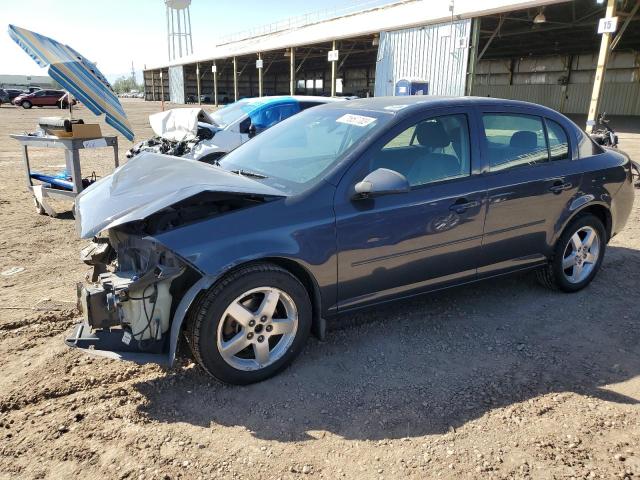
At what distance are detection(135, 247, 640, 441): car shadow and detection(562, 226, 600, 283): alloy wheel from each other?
233 mm

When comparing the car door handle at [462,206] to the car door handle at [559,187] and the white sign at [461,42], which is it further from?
the white sign at [461,42]

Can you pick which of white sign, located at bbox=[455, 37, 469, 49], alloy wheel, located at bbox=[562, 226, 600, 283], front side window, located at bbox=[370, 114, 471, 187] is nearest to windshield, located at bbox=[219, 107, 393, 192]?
front side window, located at bbox=[370, 114, 471, 187]

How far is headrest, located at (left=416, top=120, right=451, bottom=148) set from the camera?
3.51 m

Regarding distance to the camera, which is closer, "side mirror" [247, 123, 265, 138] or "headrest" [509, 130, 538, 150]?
"headrest" [509, 130, 538, 150]

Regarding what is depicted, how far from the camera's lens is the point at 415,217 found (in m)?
3.27

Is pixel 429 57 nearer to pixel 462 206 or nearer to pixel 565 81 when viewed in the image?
pixel 462 206

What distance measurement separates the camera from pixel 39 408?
2719mm

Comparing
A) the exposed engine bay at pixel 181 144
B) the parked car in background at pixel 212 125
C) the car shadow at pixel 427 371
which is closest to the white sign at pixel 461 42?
the parked car in background at pixel 212 125

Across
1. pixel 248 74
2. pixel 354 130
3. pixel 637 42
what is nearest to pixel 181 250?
pixel 354 130

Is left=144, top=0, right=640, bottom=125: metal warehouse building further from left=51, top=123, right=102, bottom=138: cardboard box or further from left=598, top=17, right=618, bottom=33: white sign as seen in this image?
left=51, top=123, right=102, bottom=138: cardboard box

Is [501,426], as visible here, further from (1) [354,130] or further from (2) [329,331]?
(1) [354,130]

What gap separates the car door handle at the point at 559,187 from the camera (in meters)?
3.93

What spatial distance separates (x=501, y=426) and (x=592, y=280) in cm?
259

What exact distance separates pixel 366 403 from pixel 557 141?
2.78 m
